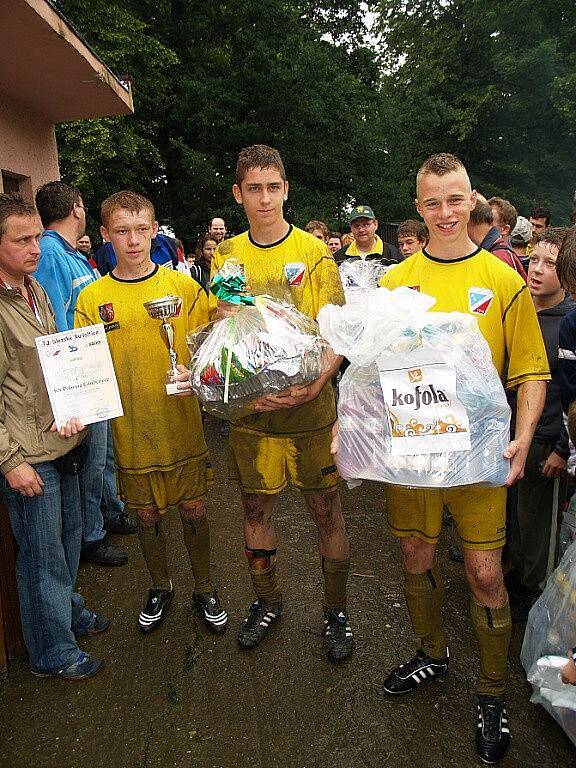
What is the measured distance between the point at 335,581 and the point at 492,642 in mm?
826

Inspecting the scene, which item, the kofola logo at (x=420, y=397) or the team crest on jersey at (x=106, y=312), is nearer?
the kofola logo at (x=420, y=397)

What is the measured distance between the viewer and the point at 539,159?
19312mm

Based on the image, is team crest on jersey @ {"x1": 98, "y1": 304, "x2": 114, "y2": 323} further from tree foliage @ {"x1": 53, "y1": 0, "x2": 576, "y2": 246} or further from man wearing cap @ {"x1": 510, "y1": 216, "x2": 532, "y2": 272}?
tree foliage @ {"x1": 53, "y1": 0, "x2": 576, "y2": 246}

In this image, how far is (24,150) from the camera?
6.38 m

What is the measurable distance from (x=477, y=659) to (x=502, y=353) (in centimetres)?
150

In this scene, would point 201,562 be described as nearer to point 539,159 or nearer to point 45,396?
point 45,396

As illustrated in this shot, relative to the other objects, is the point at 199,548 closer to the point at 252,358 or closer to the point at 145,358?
the point at 145,358

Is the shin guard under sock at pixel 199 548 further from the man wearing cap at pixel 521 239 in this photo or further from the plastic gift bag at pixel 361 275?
the man wearing cap at pixel 521 239

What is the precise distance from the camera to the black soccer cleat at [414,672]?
246 centimetres

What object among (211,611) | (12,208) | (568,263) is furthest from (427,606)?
(12,208)

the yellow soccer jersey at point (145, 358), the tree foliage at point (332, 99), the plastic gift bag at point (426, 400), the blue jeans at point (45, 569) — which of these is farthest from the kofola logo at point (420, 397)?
the tree foliage at point (332, 99)

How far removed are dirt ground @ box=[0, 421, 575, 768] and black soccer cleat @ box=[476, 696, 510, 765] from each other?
0.16 feet

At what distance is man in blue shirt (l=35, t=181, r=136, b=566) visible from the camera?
3543 millimetres

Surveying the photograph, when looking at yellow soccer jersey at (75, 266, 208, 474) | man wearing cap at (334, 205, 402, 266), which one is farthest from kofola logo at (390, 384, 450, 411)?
man wearing cap at (334, 205, 402, 266)
